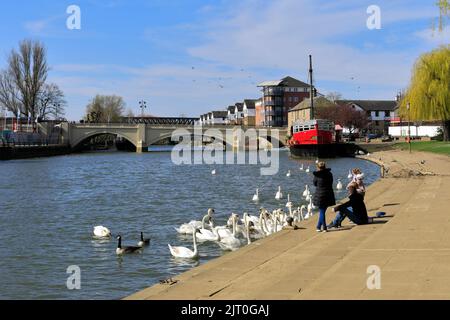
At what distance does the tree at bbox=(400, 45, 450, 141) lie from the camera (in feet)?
230

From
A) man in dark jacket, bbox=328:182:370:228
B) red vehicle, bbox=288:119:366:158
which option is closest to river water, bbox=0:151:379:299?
man in dark jacket, bbox=328:182:370:228

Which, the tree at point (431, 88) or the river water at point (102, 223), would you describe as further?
the tree at point (431, 88)

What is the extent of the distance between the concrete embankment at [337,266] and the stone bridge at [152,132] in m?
100

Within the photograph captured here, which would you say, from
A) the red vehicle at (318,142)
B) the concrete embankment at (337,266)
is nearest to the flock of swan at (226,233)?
the concrete embankment at (337,266)

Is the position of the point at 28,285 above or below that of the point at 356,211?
below

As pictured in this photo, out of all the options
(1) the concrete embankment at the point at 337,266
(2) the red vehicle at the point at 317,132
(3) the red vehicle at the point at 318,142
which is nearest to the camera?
(1) the concrete embankment at the point at 337,266

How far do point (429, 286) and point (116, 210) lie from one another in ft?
68.9

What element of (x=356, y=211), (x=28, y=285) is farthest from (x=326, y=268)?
(x=28, y=285)

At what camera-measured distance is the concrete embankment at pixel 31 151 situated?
82.6 meters

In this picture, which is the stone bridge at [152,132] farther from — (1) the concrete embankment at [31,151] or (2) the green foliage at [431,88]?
(2) the green foliage at [431,88]

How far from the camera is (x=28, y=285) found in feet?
43.6

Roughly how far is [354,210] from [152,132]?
10617 centimetres
